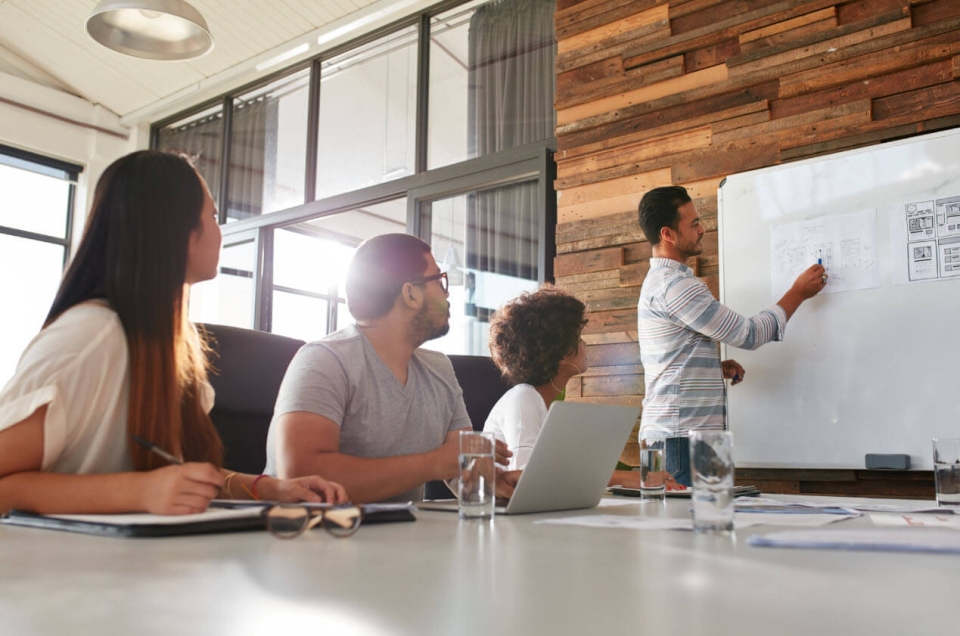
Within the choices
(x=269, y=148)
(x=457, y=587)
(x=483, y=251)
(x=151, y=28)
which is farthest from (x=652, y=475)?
(x=269, y=148)

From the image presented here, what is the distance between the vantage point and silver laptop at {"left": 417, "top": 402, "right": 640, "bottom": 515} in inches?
43.1

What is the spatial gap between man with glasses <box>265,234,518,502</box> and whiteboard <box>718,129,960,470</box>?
151 centimetres

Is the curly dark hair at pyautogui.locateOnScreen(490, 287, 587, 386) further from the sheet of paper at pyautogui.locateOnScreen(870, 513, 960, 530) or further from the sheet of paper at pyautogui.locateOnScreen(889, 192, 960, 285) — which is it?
the sheet of paper at pyautogui.locateOnScreen(889, 192, 960, 285)

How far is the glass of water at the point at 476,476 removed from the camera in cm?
101

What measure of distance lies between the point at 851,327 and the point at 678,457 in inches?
28.9

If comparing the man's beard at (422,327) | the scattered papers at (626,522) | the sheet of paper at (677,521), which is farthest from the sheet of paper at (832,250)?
the scattered papers at (626,522)

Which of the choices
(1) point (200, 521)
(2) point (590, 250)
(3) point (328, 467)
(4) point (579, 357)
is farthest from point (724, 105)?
(1) point (200, 521)

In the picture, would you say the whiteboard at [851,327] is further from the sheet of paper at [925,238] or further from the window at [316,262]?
the window at [316,262]

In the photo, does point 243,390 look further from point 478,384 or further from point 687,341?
point 687,341

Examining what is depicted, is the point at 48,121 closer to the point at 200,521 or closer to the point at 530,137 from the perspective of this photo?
the point at 530,137

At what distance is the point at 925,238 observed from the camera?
8.39ft

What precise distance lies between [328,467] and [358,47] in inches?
158

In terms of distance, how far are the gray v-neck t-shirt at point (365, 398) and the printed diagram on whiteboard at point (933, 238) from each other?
1.68 meters

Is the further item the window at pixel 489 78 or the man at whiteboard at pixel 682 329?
the window at pixel 489 78
